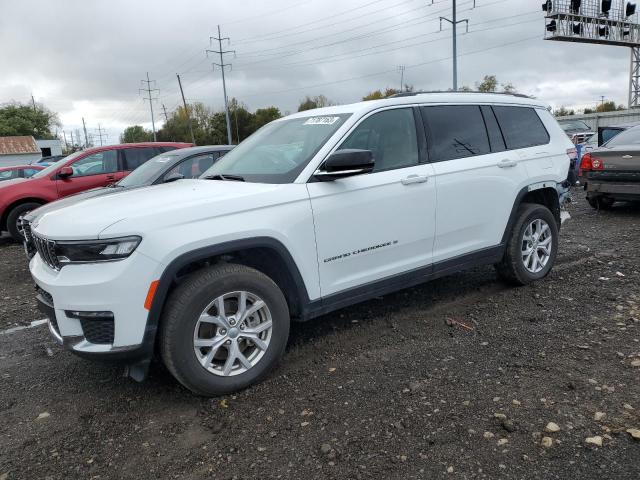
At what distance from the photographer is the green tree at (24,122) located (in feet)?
281

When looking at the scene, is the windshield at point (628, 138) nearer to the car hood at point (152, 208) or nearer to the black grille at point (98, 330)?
the car hood at point (152, 208)

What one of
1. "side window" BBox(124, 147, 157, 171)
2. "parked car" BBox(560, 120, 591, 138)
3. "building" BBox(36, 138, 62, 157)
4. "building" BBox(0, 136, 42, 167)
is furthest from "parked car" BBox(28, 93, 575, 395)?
"building" BBox(36, 138, 62, 157)

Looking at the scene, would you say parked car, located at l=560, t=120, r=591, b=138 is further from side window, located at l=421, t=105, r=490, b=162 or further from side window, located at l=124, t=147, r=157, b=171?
side window, located at l=421, t=105, r=490, b=162

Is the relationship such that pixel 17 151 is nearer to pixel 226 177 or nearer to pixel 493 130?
pixel 226 177

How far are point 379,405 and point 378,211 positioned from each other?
1416 mm

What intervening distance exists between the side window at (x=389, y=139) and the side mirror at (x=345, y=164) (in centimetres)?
32

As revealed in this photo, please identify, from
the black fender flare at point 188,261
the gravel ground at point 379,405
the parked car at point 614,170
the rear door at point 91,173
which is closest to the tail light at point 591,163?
the parked car at point 614,170

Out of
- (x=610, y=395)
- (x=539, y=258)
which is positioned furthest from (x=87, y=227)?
(x=539, y=258)

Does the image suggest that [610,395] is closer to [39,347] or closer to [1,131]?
[39,347]

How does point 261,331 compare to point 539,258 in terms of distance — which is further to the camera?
point 539,258

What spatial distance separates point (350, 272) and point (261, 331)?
0.81 meters

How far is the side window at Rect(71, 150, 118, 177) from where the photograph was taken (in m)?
9.86

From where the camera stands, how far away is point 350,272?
382cm

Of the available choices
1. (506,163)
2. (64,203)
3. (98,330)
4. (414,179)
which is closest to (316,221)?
(414,179)
